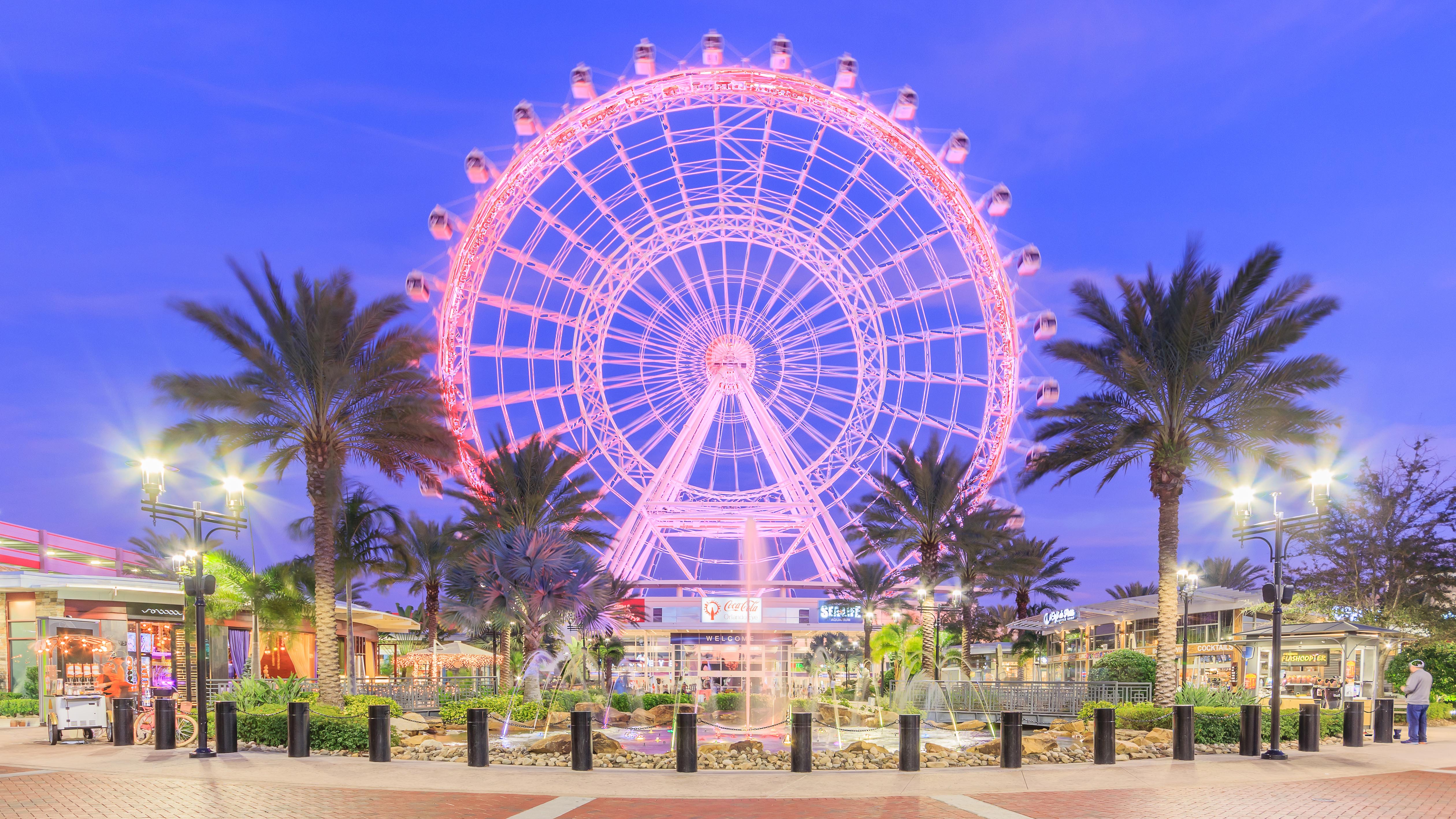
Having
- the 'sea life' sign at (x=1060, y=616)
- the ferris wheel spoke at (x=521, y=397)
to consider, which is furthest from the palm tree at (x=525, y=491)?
the 'sea life' sign at (x=1060, y=616)

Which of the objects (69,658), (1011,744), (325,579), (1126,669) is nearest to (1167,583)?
(1011,744)

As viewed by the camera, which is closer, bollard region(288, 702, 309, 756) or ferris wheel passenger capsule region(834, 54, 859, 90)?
bollard region(288, 702, 309, 756)

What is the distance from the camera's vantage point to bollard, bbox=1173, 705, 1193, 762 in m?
16.5

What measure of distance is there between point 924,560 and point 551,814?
26.9m

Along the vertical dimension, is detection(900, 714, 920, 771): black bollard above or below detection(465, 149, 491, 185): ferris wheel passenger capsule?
below

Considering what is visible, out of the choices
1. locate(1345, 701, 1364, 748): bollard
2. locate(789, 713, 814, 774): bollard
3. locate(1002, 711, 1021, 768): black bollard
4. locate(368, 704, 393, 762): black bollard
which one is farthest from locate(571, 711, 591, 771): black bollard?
locate(1345, 701, 1364, 748): bollard

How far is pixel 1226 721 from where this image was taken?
1908 centimetres

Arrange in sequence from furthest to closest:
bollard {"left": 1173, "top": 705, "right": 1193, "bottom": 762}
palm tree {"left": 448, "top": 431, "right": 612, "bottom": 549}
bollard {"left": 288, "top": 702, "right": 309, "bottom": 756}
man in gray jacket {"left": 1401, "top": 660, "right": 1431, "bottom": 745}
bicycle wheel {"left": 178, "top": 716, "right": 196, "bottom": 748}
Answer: palm tree {"left": 448, "top": 431, "right": 612, "bottom": 549}, man in gray jacket {"left": 1401, "top": 660, "right": 1431, "bottom": 745}, bicycle wheel {"left": 178, "top": 716, "right": 196, "bottom": 748}, bollard {"left": 288, "top": 702, "right": 309, "bottom": 756}, bollard {"left": 1173, "top": 705, "right": 1193, "bottom": 762}

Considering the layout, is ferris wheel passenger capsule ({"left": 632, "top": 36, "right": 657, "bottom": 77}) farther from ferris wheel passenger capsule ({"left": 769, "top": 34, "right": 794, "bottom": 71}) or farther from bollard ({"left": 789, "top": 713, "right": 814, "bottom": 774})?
bollard ({"left": 789, "top": 713, "right": 814, "bottom": 774})

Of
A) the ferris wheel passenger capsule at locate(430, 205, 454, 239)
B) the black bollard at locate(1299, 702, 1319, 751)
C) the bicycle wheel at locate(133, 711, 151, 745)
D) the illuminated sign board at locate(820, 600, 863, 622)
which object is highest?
the ferris wheel passenger capsule at locate(430, 205, 454, 239)

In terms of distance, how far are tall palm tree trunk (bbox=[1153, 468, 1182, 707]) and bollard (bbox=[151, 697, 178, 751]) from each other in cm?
1746

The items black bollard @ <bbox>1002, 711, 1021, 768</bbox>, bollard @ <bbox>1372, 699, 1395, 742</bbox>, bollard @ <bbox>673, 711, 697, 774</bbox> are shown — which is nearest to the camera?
bollard @ <bbox>673, 711, 697, 774</bbox>

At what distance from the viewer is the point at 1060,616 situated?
60594mm

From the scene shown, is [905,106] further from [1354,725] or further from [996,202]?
[1354,725]
